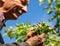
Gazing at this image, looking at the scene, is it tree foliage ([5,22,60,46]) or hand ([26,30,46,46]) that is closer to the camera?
hand ([26,30,46,46])

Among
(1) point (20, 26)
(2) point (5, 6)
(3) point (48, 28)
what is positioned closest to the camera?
(2) point (5, 6)

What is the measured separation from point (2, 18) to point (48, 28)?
1.31 meters

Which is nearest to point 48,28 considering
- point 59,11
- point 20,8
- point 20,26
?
point 59,11

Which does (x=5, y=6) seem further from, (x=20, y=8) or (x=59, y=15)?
(x=59, y=15)

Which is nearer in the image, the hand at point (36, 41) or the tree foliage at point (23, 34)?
the hand at point (36, 41)

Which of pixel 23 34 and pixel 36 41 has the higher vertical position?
pixel 36 41

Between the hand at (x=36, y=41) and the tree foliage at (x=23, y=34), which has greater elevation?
the hand at (x=36, y=41)

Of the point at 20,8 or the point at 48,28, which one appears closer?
the point at 20,8

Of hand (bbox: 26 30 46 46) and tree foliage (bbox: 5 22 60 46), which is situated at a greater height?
hand (bbox: 26 30 46 46)

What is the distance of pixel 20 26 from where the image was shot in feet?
14.4

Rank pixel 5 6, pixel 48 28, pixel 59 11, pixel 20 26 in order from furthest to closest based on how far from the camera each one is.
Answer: pixel 20 26, pixel 59 11, pixel 48 28, pixel 5 6

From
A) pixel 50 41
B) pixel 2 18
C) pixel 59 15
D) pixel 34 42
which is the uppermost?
pixel 2 18

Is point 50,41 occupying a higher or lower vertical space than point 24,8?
lower

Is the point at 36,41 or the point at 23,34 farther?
the point at 23,34
